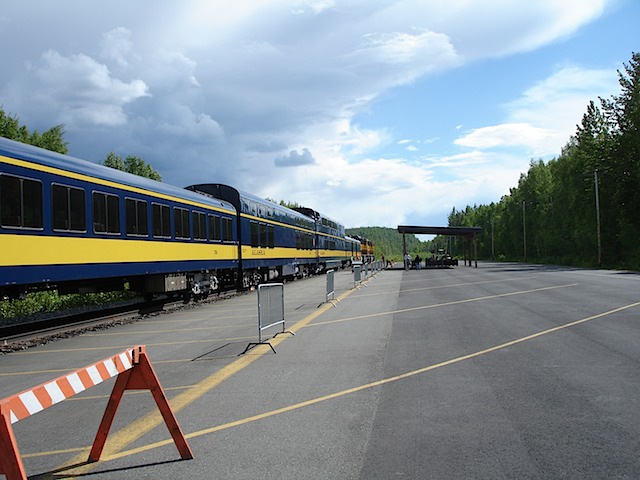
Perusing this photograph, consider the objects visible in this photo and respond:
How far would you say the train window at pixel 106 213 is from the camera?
13820 millimetres

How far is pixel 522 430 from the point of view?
5.59m

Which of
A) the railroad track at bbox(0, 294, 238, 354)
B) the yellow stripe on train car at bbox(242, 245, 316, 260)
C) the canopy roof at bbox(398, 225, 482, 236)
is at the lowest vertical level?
the railroad track at bbox(0, 294, 238, 354)

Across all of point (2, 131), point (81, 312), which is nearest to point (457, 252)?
point (2, 131)

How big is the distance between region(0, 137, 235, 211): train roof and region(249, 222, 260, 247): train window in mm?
6392

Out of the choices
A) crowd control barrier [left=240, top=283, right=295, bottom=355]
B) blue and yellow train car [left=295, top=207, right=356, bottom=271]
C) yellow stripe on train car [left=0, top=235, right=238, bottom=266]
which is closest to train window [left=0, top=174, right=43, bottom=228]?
yellow stripe on train car [left=0, top=235, right=238, bottom=266]

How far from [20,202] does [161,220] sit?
611 centimetres

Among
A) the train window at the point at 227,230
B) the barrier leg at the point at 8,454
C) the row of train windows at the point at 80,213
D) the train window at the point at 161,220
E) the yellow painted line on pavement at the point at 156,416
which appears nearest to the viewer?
the barrier leg at the point at 8,454

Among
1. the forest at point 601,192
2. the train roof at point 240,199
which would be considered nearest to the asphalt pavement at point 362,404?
the train roof at point 240,199

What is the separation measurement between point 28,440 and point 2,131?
41895 mm

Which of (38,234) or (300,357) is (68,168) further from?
(300,357)

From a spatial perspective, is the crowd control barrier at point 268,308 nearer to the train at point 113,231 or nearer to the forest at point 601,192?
the train at point 113,231

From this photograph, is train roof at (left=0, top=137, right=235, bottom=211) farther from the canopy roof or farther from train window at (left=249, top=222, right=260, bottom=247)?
the canopy roof

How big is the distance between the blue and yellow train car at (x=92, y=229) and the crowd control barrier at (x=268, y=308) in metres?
4.46

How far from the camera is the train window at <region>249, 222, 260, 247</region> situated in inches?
1035
